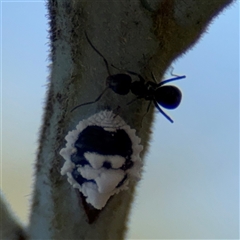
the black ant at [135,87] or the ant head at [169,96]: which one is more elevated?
the black ant at [135,87]

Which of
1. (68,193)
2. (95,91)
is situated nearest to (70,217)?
(68,193)

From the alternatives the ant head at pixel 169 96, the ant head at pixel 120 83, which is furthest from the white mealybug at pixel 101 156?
the ant head at pixel 169 96

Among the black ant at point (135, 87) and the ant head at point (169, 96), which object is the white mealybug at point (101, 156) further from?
the ant head at point (169, 96)

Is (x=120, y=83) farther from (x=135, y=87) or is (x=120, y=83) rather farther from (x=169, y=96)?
(x=169, y=96)

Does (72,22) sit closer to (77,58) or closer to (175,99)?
(77,58)

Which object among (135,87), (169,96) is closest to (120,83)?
(135,87)

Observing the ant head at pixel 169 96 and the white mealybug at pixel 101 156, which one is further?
the ant head at pixel 169 96
